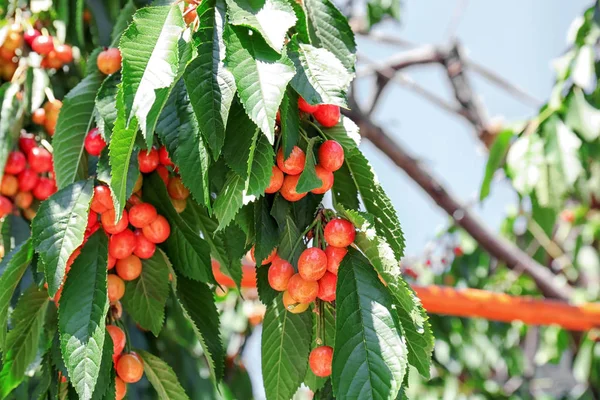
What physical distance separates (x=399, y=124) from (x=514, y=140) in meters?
0.58

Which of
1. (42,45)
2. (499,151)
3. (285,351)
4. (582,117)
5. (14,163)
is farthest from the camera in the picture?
(499,151)

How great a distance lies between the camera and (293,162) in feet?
2.24

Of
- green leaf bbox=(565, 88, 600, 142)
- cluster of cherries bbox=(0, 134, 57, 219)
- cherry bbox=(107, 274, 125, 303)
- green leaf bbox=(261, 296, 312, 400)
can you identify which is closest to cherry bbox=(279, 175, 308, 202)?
green leaf bbox=(261, 296, 312, 400)

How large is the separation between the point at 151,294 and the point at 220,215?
0.21m

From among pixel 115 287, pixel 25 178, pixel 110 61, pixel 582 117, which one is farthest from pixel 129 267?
pixel 582 117

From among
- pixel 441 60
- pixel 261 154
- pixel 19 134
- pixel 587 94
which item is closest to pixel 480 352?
pixel 441 60

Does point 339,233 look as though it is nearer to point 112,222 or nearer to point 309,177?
point 309,177

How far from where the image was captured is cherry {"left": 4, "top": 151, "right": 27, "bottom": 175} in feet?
3.61

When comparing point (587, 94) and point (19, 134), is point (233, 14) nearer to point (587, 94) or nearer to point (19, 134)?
point (19, 134)

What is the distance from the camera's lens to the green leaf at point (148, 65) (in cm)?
61

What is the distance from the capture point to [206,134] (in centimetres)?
64

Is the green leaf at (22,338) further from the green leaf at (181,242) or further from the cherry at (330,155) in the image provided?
the cherry at (330,155)

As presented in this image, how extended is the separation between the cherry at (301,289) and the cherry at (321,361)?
0.16ft

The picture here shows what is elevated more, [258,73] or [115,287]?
[258,73]
